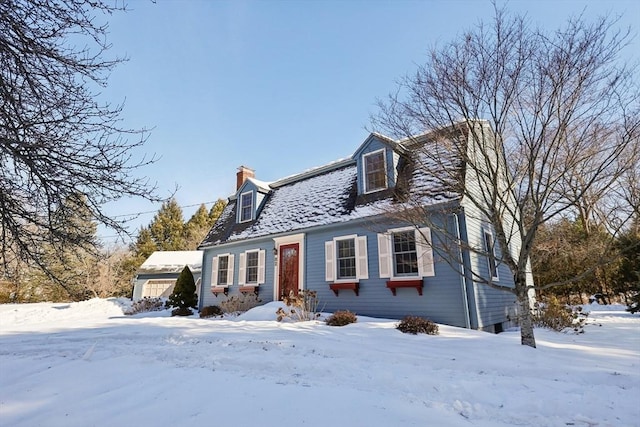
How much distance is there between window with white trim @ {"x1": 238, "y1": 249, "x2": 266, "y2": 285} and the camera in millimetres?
13312

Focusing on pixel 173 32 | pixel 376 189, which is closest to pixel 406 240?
pixel 376 189

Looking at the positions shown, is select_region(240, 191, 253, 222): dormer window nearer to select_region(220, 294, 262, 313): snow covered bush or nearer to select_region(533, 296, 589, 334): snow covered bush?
select_region(220, 294, 262, 313): snow covered bush

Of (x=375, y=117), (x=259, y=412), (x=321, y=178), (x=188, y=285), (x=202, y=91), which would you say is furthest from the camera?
(x=188, y=285)

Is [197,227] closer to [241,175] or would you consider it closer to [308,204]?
[241,175]

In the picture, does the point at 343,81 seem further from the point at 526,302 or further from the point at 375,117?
the point at 526,302

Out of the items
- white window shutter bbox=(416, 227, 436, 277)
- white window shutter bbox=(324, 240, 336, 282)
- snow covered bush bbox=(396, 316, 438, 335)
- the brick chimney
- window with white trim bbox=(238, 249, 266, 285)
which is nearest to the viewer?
snow covered bush bbox=(396, 316, 438, 335)

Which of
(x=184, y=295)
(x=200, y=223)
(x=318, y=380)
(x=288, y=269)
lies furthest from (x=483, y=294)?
(x=200, y=223)

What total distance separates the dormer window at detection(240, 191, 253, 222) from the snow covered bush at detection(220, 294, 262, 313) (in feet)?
12.3

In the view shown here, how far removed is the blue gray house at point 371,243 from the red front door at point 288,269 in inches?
1.5

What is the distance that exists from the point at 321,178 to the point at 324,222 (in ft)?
10.3

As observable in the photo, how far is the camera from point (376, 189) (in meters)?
11.0

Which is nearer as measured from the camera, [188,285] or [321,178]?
[321,178]

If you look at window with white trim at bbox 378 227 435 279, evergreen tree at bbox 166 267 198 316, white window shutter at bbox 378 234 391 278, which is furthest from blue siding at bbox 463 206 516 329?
evergreen tree at bbox 166 267 198 316

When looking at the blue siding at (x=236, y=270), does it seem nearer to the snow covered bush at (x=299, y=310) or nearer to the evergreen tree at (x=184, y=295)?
the evergreen tree at (x=184, y=295)
